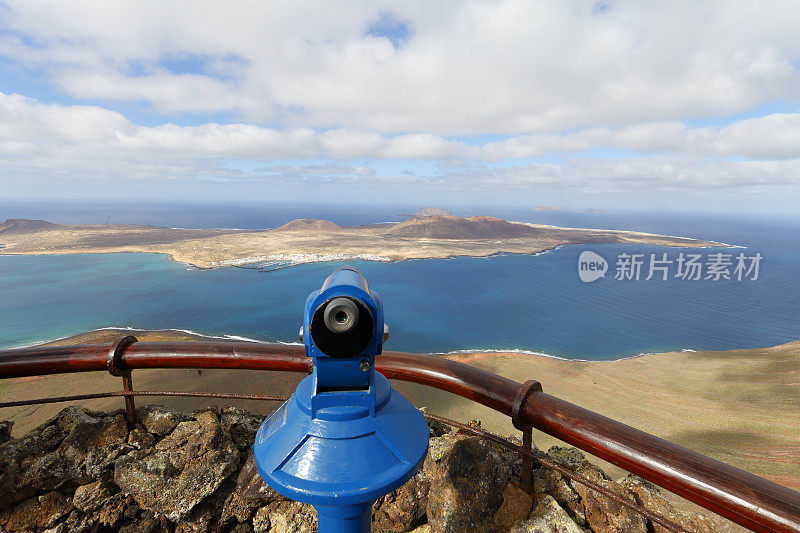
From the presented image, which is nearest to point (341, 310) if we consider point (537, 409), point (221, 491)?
point (537, 409)

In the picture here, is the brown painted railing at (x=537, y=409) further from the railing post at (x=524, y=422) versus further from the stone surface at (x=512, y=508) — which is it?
the stone surface at (x=512, y=508)

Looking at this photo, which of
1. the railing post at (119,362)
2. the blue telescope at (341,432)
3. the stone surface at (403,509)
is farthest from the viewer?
the railing post at (119,362)

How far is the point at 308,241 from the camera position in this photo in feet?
325

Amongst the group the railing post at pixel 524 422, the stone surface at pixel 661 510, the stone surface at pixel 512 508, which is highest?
the railing post at pixel 524 422

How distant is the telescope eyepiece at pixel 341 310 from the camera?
4.51 feet

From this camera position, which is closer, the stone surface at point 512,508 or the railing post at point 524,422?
the railing post at point 524,422

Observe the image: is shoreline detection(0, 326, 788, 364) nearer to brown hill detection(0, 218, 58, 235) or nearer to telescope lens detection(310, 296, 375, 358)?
telescope lens detection(310, 296, 375, 358)

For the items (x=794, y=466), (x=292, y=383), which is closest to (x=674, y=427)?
(x=794, y=466)

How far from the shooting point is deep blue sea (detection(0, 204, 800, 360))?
4316cm

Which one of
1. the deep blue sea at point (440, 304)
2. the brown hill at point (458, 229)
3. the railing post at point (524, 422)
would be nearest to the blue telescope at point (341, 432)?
the railing post at point (524, 422)

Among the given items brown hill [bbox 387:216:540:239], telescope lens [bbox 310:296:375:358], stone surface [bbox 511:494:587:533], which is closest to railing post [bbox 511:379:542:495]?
stone surface [bbox 511:494:587:533]

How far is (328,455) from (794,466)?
35.2 metres

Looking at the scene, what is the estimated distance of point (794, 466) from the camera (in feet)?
73.3

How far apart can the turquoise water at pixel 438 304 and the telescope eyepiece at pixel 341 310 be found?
36.9 m
